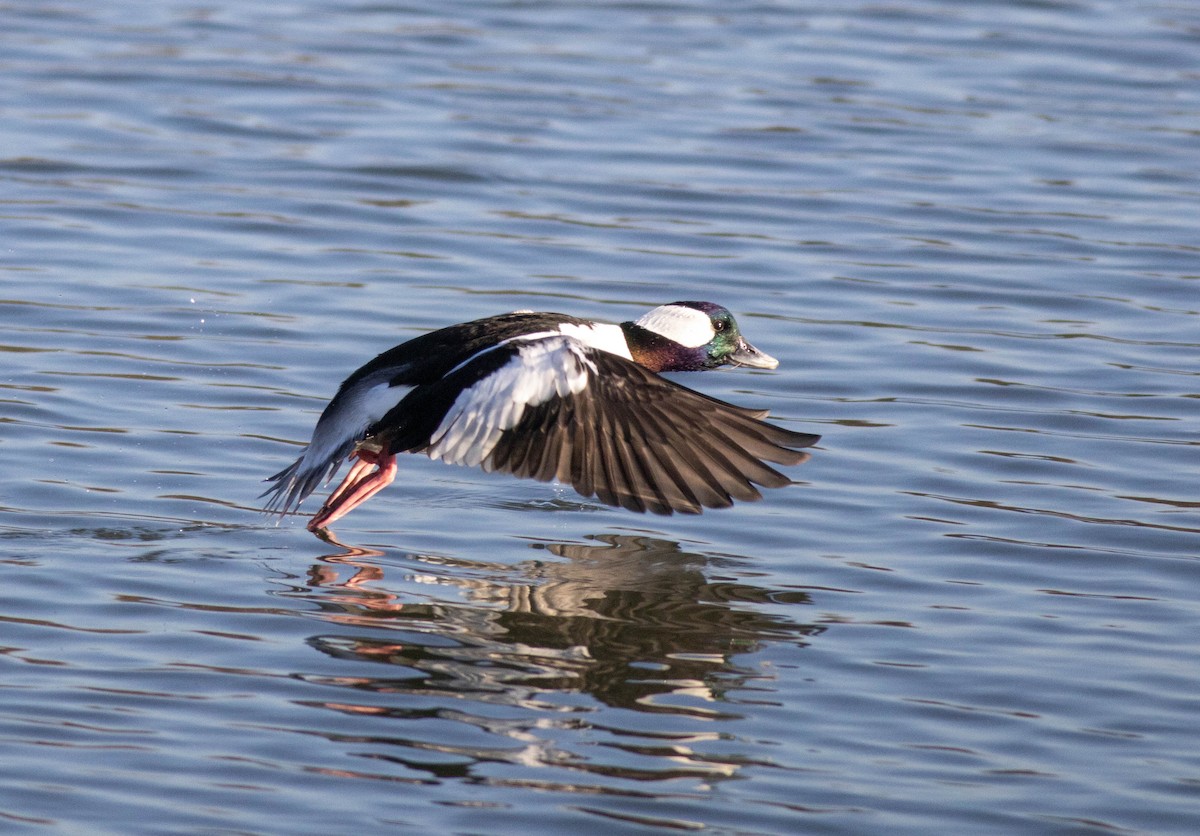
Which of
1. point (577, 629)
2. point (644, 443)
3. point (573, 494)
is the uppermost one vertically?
point (644, 443)

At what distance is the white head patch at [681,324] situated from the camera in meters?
8.08

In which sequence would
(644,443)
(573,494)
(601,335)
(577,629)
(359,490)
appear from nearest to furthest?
(577,629)
(644,443)
(359,490)
(601,335)
(573,494)

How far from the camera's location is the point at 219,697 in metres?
5.77

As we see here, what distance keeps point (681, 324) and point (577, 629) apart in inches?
80.3

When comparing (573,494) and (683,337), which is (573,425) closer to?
(573,494)

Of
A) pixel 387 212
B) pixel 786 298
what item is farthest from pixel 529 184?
pixel 786 298

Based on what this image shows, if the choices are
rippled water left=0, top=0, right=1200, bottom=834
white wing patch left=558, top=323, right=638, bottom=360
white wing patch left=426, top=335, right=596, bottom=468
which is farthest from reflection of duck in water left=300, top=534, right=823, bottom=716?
white wing patch left=558, top=323, right=638, bottom=360

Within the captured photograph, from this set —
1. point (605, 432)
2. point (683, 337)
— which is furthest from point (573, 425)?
point (683, 337)

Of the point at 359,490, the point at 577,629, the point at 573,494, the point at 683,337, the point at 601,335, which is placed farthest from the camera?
the point at 683,337

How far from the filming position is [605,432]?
22.2ft

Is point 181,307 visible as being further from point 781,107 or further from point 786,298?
point 781,107

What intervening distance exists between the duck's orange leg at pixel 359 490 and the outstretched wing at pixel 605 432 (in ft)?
2.18

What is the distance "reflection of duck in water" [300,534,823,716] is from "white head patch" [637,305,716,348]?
1.10m

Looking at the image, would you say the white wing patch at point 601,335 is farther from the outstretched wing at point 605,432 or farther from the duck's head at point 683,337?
the outstretched wing at point 605,432
